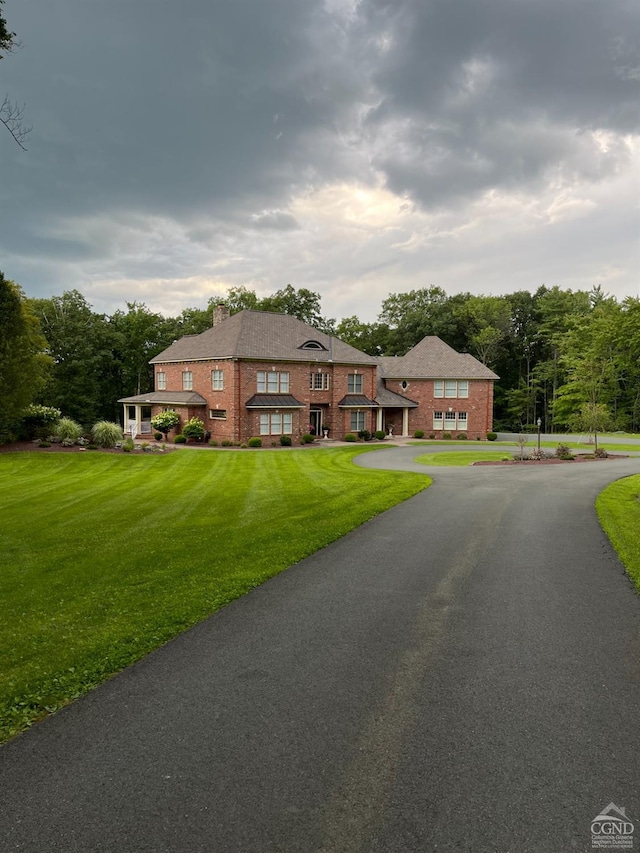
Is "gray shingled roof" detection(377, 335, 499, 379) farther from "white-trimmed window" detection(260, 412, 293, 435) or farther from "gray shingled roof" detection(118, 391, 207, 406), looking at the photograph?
"gray shingled roof" detection(118, 391, 207, 406)

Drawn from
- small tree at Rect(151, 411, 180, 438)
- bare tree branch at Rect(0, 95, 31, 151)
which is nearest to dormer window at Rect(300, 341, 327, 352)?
small tree at Rect(151, 411, 180, 438)

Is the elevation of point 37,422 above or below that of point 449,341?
below

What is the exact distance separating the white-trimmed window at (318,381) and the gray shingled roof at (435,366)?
30.3ft

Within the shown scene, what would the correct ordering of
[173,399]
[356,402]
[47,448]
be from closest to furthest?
[47,448], [173,399], [356,402]

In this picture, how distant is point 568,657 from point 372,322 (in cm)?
6428

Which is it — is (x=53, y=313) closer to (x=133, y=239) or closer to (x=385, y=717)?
(x=133, y=239)

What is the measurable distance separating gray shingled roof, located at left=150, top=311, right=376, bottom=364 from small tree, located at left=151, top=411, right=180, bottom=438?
16.4ft

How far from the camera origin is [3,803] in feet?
11.8

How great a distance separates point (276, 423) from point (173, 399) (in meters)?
8.17

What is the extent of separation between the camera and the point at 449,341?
218ft

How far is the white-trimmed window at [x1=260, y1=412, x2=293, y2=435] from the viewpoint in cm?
3631

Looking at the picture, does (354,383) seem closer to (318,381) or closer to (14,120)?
(318,381)

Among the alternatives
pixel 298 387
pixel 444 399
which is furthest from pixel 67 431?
pixel 444 399

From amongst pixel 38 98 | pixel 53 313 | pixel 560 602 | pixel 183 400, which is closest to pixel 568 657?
pixel 560 602
